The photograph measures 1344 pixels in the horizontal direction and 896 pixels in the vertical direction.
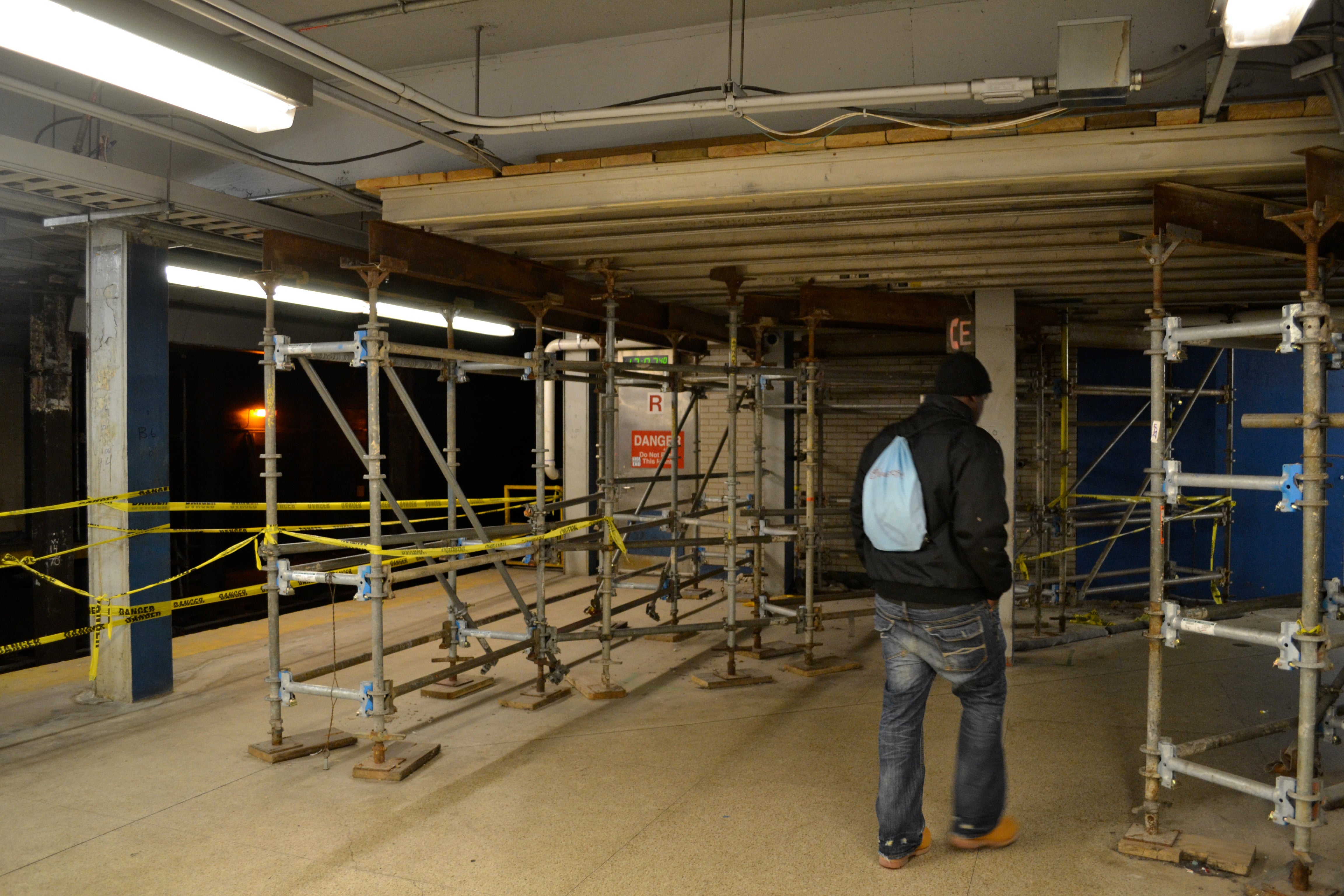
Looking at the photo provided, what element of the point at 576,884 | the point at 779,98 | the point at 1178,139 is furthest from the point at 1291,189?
the point at 576,884

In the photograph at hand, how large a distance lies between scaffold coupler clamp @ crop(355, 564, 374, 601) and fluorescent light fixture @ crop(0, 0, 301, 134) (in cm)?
Result: 229

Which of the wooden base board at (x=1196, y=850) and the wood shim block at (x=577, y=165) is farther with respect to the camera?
the wood shim block at (x=577, y=165)

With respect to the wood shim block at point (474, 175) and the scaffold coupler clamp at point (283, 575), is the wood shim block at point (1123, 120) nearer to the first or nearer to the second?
the wood shim block at point (474, 175)

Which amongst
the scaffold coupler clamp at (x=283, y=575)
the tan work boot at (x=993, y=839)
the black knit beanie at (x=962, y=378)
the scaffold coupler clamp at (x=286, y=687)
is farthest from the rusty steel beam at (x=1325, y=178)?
the scaffold coupler clamp at (x=286, y=687)

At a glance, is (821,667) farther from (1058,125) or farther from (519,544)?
(1058,125)

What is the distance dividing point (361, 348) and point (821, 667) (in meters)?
4.35

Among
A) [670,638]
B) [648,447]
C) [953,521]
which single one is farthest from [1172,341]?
[648,447]

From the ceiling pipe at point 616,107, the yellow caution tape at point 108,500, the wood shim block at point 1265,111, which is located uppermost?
the ceiling pipe at point 616,107

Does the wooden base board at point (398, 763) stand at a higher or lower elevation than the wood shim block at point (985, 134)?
lower

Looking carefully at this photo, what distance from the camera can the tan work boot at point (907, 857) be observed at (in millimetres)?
3855

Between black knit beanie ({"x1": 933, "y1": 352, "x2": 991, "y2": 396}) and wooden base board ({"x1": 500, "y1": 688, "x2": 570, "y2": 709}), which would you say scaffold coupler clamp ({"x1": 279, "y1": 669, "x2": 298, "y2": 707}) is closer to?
wooden base board ({"x1": 500, "y1": 688, "x2": 570, "y2": 709})

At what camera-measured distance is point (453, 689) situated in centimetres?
657

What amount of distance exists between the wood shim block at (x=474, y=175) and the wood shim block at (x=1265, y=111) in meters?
3.90

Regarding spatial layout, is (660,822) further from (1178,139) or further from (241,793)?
(1178,139)
